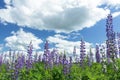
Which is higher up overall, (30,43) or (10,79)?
(30,43)

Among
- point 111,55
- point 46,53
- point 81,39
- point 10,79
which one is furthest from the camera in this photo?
point 46,53

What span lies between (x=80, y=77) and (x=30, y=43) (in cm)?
1035

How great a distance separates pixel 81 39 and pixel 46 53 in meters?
3.64

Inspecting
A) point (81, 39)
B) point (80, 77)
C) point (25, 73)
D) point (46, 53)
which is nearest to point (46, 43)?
point (46, 53)

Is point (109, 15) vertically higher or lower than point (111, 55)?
higher

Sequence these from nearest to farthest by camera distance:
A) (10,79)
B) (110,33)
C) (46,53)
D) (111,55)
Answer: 1. (111,55)
2. (110,33)
3. (10,79)
4. (46,53)

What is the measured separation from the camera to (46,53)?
2227 cm

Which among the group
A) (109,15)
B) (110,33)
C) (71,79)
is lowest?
(71,79)

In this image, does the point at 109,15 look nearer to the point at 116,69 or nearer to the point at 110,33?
the point at 110,33

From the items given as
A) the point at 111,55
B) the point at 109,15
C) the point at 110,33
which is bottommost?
the point at 111,55

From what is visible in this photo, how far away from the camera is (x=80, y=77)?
12.6 metres

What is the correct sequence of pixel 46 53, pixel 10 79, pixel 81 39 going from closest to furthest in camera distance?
pixel 10 79 → pixel 81 39 → pixel 46 53

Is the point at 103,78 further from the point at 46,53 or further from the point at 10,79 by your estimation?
the point at 46,53

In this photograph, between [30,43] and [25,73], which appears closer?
[25,73]
